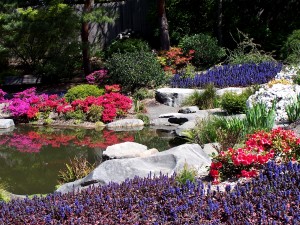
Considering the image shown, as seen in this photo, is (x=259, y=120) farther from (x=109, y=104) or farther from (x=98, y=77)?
(x=98, y=77)

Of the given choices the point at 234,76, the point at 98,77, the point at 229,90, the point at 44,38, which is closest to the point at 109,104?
the point at 98,77

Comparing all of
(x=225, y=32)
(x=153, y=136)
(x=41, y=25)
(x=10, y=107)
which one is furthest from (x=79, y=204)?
(x=225, y=32)

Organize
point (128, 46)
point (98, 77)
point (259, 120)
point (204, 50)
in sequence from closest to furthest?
point (259, 120), point (98, 77), point (204, 50), point (128, 46)

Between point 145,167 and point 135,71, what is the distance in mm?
9225

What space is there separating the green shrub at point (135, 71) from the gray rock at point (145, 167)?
882 centimetres

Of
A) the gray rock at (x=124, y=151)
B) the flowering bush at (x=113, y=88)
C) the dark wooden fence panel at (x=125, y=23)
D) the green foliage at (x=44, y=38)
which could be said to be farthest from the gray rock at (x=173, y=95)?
the dark wooden fence panel at (x=125, y=23)

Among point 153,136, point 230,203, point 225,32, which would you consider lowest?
point 153,136

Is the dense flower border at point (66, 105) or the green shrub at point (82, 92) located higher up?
the green shrub at point (82, 92)

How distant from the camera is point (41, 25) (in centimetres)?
1822

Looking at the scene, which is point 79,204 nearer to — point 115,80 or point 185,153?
point 185,153

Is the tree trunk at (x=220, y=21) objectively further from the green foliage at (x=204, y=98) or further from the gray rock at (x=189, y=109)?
the gray rock at (x=189, y=109)

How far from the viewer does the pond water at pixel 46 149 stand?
9.50m

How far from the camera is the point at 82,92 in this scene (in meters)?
15.6

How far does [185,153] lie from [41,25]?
1228 cm
